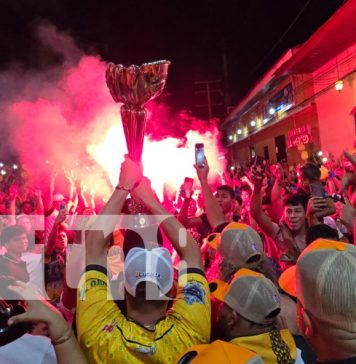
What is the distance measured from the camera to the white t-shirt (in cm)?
222

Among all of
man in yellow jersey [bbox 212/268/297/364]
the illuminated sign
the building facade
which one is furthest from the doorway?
man in yellow jersey [bbox 212/268/297/364]

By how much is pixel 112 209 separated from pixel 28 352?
909 mm

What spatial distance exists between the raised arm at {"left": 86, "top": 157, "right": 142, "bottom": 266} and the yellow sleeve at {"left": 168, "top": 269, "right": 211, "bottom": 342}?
0.43 metres

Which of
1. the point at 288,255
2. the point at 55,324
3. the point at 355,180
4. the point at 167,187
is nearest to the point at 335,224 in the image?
the point at 355,180

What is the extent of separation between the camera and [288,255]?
12.8ft

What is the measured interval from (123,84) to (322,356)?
7.57ft

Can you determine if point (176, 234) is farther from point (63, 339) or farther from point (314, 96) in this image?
point (314, 96)

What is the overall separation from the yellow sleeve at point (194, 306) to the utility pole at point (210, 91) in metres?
39.1

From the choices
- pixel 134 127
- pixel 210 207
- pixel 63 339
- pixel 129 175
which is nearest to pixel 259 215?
pixel 210 207

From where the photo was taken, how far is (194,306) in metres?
2.08

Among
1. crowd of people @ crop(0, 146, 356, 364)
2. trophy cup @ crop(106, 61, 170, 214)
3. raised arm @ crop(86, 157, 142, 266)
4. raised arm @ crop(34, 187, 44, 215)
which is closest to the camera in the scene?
crowd of people @ crop(0, 146, 356, 364)

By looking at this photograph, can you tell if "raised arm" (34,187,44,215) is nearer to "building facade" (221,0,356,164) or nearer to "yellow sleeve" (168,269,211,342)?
"yellow sleeve" (168,269,211,342)

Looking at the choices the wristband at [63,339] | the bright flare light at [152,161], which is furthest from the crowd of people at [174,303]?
the bright flare light at [152,161]

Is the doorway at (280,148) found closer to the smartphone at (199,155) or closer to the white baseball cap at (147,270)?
the smartphone at (199,155)
